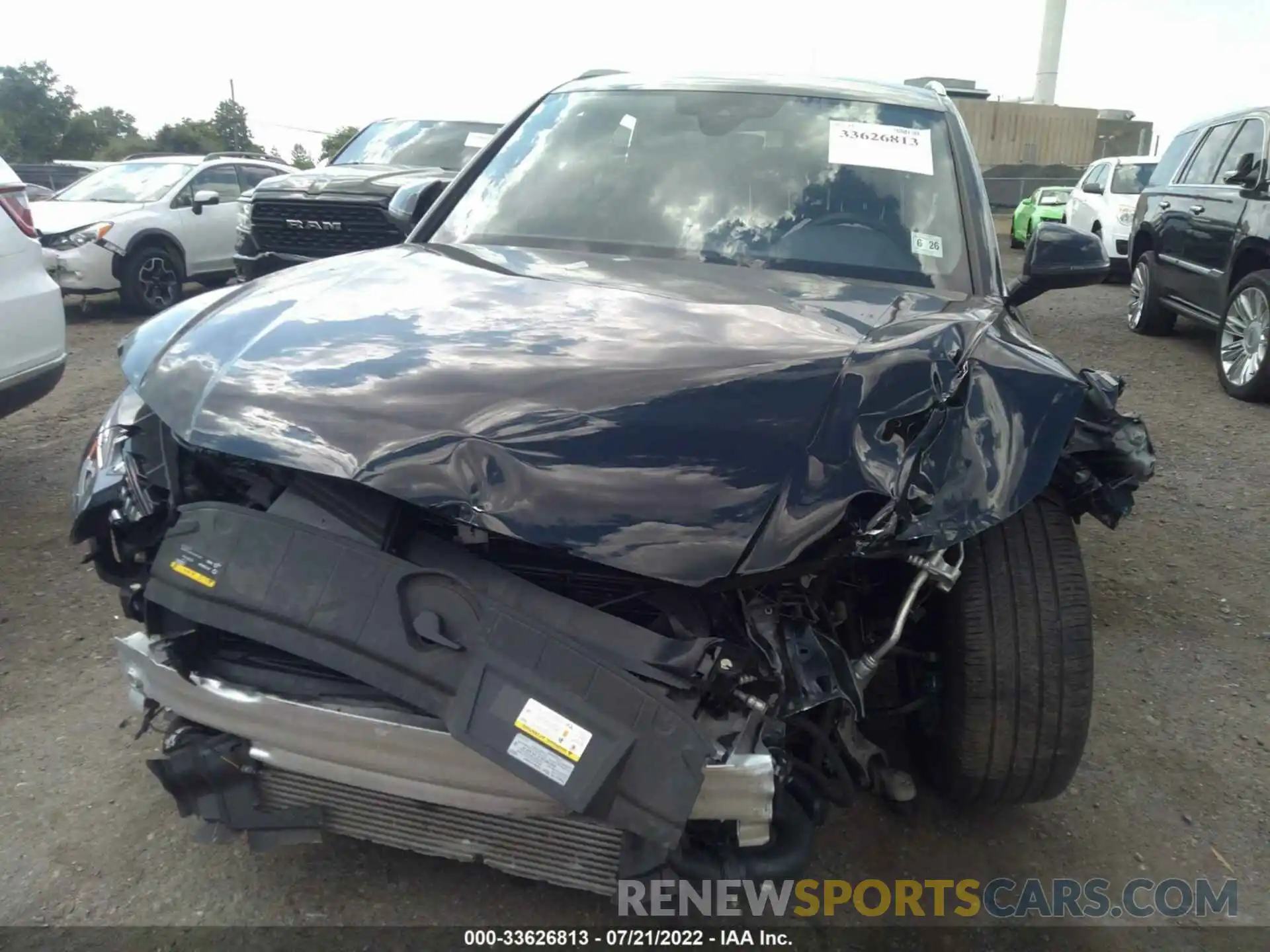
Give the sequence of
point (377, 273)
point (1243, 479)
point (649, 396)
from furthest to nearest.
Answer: point (1243, 479) → point (377, 273) → point (649, 396)

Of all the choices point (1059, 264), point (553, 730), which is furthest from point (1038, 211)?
point (553, 730)

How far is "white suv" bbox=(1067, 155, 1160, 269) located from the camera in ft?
38.6

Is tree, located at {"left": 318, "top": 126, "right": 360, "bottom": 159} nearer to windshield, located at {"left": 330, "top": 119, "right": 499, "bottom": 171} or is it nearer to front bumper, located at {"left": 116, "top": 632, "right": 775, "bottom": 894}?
windshield, located at {"left": 330, "top": 119, "right": 499, "bottom": 171}

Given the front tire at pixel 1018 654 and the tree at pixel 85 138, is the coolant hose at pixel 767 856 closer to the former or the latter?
the front tire at pixel 1018 654

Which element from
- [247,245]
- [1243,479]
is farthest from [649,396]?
[247,245]

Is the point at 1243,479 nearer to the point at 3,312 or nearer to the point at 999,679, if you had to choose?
the point at 999,679

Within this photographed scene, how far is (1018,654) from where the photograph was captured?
2125 mm

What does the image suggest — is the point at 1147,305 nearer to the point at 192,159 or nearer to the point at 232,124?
the point at 192,159

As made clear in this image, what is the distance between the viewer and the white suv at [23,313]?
4289 millimetres

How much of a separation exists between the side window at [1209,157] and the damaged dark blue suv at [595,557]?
6225mm

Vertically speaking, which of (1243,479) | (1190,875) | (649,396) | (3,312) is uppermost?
(649,396)

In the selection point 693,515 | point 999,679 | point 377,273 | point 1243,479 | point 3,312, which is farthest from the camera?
point 1243,479

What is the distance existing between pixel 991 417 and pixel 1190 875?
4.22 ft

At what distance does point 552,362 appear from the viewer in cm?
197
